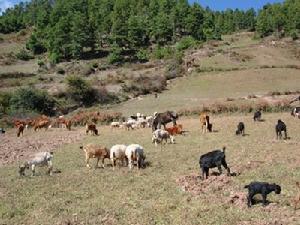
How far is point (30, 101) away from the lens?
222 feet

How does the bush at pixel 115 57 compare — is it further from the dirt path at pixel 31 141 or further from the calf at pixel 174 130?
the calf at pixel 174 130

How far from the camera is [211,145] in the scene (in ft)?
104

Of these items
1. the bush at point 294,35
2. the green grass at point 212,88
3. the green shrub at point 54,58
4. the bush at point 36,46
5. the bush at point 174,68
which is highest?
the bush at point 36,46

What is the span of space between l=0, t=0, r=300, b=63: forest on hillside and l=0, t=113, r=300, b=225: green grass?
79.6m

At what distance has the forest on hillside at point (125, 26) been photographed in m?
119

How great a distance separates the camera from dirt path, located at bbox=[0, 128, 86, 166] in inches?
1325

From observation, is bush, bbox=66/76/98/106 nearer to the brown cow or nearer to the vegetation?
the brown cow

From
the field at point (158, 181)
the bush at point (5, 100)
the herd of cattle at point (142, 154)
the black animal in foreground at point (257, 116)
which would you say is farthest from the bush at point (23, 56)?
the black animal in foreground at point (257, 116)

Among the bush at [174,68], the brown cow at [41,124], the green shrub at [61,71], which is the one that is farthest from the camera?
the green shrub at [61,71]

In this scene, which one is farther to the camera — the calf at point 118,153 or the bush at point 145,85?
the bush at point 145,85

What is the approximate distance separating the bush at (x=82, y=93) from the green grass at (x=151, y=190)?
4001 centimetres

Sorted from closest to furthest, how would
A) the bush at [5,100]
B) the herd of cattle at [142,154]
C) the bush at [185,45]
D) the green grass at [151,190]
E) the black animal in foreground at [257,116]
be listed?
the green grass at [151,190] → the herd of cattle at [142,154] → the black animal in foreground at [257,116] → the bush at [5,100] → the bush at [185,45]

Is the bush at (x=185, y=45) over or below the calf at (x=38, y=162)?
over

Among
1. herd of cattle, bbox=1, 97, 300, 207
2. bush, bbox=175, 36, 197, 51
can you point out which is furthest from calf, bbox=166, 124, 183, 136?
bush, bbox=175, 36, 197, 51
